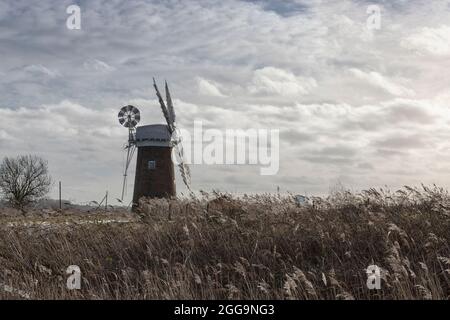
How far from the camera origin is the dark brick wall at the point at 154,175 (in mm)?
35812

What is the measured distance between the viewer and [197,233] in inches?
427

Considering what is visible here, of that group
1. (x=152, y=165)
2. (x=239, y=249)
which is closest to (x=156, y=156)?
(x=152, y=165)

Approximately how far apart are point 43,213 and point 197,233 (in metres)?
4.98

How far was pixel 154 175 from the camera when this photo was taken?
35.9 metres

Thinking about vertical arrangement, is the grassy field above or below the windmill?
below

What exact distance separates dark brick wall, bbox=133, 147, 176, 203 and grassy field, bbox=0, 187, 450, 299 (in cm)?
2188

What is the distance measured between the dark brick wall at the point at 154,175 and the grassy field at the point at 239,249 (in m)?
21.9

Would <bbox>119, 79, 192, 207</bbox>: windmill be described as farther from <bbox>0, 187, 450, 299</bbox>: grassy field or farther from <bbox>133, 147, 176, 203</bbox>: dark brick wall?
<bbox>0, 187, 450, 299</bbox>: grassy field

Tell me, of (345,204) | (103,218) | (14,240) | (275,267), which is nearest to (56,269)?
(14,240)

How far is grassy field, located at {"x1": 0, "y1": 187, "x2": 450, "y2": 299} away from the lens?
811 cm

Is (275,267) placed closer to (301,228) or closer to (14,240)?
(301,228)

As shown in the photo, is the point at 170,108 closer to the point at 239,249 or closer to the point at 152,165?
the point at 152,165

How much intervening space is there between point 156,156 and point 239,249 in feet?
89.9

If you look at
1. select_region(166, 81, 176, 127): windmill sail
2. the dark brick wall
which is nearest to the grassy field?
the dark brick wall
